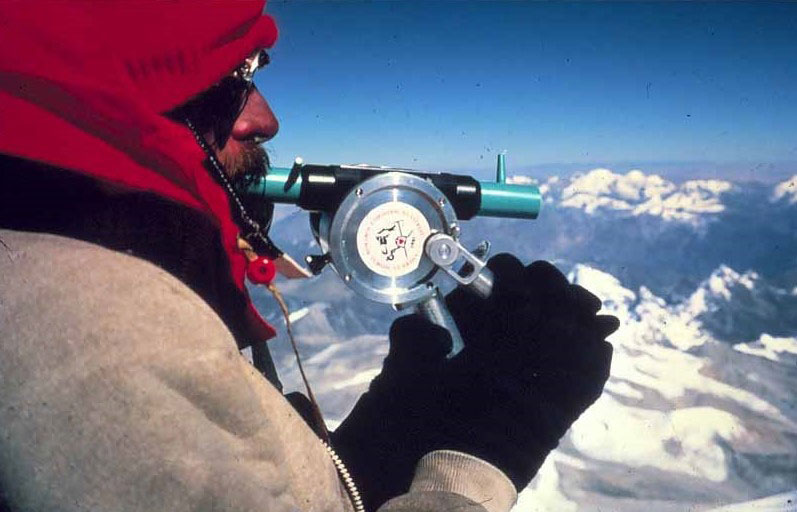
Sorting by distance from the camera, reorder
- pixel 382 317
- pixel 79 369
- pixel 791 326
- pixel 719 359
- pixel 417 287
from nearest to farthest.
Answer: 1. pixel 79 369
2. pixel 417 287
3. pixel 719 359
4. pixel 382 317
5. pixel 791 326

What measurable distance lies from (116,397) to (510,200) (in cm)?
157

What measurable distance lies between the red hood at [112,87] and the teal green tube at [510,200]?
1119 millimetres

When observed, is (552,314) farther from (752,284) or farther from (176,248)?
(752,284)

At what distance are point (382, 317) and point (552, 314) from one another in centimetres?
3691

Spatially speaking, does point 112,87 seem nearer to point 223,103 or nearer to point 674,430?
point 223,103

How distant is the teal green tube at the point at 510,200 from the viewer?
1903 millimetres

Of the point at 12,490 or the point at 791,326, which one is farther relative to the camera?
the point at 791,326

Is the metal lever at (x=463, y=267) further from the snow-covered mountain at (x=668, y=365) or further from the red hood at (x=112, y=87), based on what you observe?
the red hood at (x=112, y=87)

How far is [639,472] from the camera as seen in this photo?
62.6 ft

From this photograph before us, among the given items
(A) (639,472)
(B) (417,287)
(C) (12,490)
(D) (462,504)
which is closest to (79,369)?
(C) (12,490)

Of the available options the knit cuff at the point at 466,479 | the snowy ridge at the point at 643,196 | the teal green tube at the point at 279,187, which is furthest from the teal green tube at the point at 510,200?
the snowy ridge at the point at 643,196

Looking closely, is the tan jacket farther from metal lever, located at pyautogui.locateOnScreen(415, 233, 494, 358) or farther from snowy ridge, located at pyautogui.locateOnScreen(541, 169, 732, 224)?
snowy ridge, located at pyautogui.locateOnScreen(541, 169, 732, 224)

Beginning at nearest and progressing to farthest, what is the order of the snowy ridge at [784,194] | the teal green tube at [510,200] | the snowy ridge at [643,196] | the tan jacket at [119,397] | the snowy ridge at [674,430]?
1. the tan jacket at [119,397]
2. the teal green tube at [510,200]
3. the snowy ridge at [674,430]
4. the snowy ridge at [784,194]
5. the snowy ridge at [643,196]

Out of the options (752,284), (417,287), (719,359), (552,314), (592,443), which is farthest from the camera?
(752,284)
